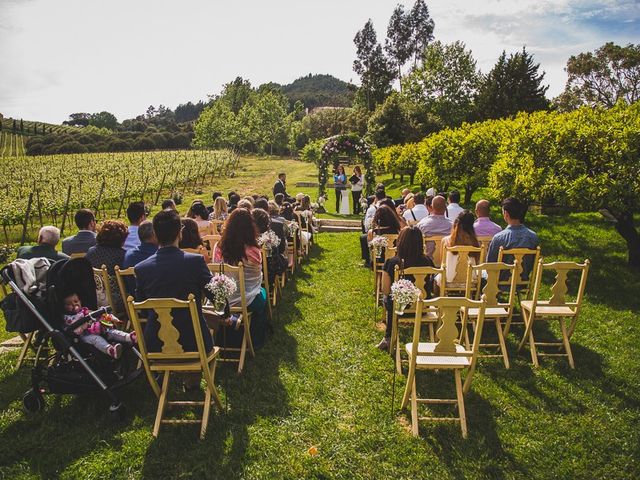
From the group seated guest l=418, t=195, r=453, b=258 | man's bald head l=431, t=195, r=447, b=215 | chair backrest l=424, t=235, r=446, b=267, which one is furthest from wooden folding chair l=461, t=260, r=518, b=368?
man's bald head l=431, t=195, r=447, b=215

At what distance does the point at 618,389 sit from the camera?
4703 mm

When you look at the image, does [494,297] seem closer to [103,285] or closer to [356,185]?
[103,285]

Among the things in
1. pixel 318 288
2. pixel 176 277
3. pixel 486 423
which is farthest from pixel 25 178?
pixel 486 423

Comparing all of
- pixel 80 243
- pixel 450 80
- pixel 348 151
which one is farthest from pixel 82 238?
pixel 450 80

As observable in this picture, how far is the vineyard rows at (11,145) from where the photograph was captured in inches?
2324

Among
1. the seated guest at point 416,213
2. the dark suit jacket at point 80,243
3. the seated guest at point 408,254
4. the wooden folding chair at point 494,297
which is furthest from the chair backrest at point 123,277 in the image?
the seated guest at point 416,213

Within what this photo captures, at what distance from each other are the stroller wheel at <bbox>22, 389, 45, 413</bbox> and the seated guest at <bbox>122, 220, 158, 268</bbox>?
1.65m

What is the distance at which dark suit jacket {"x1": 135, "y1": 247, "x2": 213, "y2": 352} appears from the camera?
4008 mm

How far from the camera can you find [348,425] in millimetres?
4141

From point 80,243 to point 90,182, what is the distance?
88.9 feet

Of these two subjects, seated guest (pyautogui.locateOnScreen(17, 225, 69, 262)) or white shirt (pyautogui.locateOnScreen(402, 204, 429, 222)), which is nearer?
seated guest (pyautogui.locateOnScreen(17, 225, 69, 262))

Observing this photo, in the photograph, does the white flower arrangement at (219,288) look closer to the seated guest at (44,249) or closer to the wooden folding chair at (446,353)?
the wooden folding chair at (446,353)

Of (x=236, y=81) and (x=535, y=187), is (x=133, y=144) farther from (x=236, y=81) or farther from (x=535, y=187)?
(x=535, y=187)

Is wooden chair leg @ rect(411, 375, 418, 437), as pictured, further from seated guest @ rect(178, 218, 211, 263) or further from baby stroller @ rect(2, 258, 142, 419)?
seated guest @ rect(178, 218, 211, 263)
